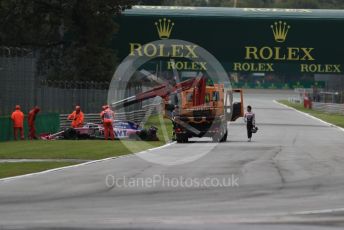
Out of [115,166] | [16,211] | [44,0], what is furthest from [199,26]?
[16,211]

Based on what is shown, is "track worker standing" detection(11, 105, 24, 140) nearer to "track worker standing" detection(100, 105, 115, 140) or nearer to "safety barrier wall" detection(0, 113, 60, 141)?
"safety barrier wall" detection(0, 113, 60, 141)

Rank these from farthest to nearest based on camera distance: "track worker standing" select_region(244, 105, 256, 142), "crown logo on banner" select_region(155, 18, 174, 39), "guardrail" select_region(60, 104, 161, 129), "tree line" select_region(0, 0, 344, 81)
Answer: "crown logo on banner" select_region(155, 18, 174, 39) → "tree line" select_region(0, 0, 344, 81) → "guardrail" select_region(60, 104, 161, 129) → "track worker standing" select_region(244, 105, 256, 142)

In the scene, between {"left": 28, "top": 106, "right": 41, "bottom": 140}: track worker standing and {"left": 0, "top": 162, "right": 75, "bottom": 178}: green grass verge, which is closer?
{"left": 0, "top": 162, "right": 75, "bottom": 178}: green grass verge

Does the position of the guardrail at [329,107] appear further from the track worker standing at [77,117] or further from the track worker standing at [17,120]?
the track worker standing at [17,120]

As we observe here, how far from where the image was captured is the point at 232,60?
58.7 meters

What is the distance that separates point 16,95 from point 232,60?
2447 centimetres

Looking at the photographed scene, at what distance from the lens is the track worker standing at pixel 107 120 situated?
113ft

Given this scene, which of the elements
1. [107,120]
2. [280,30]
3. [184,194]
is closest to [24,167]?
[184,194]

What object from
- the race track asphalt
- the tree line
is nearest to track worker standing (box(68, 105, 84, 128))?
the race track asphalt

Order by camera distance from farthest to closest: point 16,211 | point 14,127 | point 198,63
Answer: point 198,63, point 14,127, point 16,211

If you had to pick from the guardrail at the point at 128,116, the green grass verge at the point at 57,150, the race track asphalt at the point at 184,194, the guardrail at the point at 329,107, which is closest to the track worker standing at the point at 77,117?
the green grass verge at the point at 57,150

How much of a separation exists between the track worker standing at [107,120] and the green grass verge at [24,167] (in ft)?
36.1

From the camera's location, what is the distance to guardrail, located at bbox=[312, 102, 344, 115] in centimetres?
7612

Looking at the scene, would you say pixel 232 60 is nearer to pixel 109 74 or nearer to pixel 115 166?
pixel 109 74
